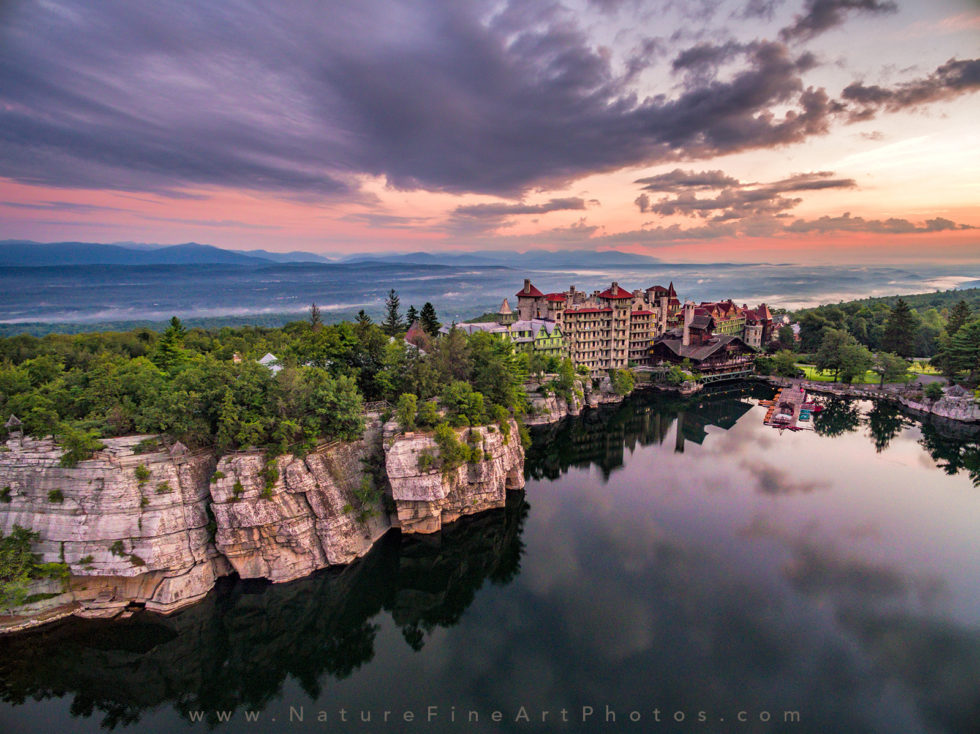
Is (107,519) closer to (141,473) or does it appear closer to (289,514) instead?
(141,473)

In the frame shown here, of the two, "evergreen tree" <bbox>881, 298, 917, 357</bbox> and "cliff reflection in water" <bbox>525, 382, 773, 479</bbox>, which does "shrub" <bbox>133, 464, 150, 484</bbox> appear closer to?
"cliff reflection in water" <bbox>525, 382, 773, 479</bbox>

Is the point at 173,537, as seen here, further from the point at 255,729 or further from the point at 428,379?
the point at 428,379

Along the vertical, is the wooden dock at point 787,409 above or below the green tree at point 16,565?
below

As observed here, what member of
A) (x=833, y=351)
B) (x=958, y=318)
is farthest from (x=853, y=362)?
(x=958, y=318)

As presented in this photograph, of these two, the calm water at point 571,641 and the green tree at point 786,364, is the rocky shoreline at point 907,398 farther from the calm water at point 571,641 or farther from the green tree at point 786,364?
the calm water at point 571,641

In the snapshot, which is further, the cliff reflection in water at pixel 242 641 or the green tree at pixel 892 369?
the green tree at pixel 892 369

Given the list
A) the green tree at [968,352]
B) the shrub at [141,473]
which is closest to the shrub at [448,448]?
the shrub at [141,473]

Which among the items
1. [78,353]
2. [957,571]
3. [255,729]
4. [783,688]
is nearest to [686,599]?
[783,688]

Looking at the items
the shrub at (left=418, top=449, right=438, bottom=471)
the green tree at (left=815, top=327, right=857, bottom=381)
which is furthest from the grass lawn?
the shrub at (left=418, top=449, right=438, bottom=471)
